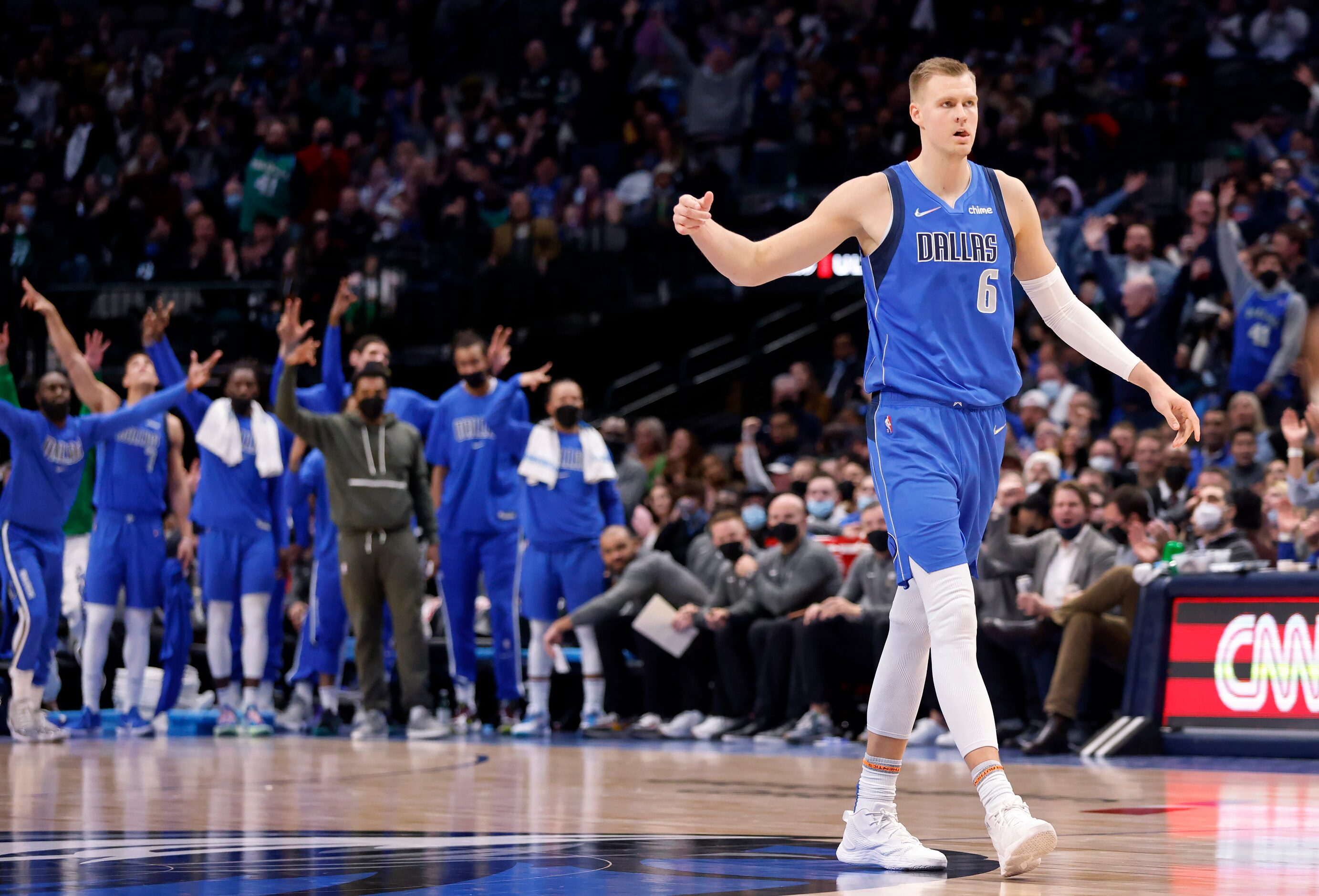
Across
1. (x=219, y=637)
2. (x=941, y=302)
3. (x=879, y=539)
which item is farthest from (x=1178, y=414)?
(x=219, y=637)

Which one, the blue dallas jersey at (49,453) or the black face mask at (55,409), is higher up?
the black face mask at (55,409)

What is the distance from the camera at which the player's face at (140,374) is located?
1169cm

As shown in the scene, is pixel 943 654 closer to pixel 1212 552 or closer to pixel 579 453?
pixel 1212 552

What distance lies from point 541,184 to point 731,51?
272cm

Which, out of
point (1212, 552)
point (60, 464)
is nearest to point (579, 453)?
point (60, 464)

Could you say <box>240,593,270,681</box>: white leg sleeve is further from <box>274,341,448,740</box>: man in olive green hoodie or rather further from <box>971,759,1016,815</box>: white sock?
<box>971,759,1016,815</box>: white sock

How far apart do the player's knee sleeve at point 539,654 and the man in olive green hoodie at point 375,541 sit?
0.80 m

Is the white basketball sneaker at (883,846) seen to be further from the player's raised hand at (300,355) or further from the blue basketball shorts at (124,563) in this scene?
the blue basketball shorts at (124,563)

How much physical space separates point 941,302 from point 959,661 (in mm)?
983

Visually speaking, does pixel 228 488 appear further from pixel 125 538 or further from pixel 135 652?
pixel 135 652

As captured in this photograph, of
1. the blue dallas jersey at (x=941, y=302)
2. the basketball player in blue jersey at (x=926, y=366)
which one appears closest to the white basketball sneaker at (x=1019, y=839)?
the basketball player in blue jersey at (x=926, y=366)

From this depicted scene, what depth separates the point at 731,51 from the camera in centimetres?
1895

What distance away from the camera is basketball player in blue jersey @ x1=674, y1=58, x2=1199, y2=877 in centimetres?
448

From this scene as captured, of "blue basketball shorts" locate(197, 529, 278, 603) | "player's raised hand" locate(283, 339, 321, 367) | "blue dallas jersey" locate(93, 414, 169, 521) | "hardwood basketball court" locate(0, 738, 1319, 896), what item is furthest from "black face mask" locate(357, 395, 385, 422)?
"hardwood basketball court" locate(0, 738, 1319, 896)
